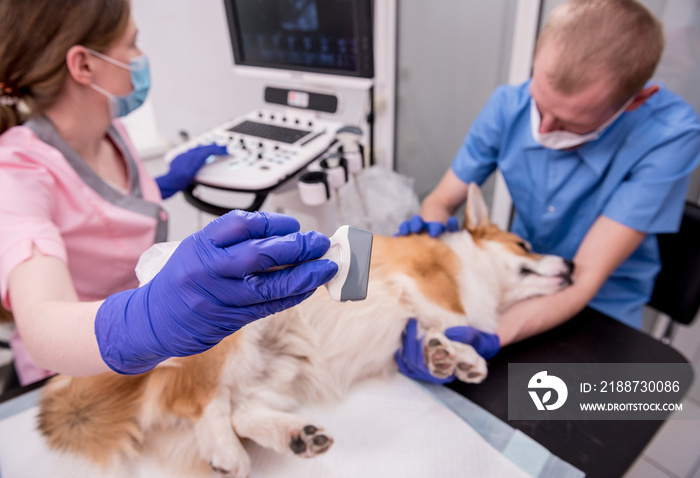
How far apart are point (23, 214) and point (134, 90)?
0.57m

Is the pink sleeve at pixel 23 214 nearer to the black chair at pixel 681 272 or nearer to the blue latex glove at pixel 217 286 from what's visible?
the blue latex glove at pixel 217 286

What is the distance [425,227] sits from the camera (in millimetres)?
1384

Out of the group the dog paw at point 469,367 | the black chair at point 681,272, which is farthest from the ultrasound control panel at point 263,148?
the black chair at point 681,272

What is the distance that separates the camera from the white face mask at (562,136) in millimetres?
1151

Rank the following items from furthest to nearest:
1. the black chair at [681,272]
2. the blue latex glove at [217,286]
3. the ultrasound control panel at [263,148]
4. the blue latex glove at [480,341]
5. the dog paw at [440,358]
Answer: the ultrasound control panel at [263,148], the black chair at [681,272], the blue latex glove at [480,341], the dog paw at [440,358], the blue latex glove at [217,286]

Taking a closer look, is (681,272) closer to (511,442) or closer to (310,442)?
(511,442)

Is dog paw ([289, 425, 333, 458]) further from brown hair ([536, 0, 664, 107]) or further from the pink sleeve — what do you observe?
brown hair ([536, 0, 664, 107])

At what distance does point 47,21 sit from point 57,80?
140mm

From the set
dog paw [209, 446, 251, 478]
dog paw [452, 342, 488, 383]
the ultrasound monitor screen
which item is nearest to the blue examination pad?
dog paw [452, 342, 488, 383]

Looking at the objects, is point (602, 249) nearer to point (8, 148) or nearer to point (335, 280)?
point (335, 280)

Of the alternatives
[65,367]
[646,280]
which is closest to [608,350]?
[646,280]

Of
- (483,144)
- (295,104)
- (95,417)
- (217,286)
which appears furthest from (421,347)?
(295,104)

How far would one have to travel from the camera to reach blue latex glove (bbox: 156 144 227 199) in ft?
5.29

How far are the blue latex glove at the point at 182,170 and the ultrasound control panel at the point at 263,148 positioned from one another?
42 millimetres
